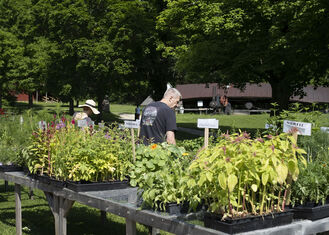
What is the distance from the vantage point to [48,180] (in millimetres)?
4488

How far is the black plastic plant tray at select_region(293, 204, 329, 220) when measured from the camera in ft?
9.80

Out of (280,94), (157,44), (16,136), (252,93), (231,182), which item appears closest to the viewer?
(231,182)

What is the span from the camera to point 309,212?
9.81 ft

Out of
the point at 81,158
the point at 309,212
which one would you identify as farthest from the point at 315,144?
the point at 81,158

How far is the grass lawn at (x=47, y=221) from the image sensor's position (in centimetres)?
617

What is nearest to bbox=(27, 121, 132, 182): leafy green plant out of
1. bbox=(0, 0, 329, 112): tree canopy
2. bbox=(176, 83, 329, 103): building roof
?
bbox=(0, 0, 329, 112): tree canopy

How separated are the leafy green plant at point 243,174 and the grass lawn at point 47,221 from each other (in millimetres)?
3352

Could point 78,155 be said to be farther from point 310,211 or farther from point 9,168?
point 310,211

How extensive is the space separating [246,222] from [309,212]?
0.58 meters

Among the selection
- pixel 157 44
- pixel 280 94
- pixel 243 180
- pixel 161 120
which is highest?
pixel 157 44

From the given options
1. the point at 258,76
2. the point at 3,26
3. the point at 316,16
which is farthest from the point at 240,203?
the point at 3,26

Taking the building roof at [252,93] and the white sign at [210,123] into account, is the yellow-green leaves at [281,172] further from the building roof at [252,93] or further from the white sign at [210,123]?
the building roof at [252,93]

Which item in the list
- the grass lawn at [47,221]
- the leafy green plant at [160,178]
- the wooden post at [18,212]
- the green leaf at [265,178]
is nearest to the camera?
the green leaf at [265,178]

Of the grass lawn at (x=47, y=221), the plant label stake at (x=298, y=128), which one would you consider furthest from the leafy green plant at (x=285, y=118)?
the grass lawn at (x=47, y=221)
